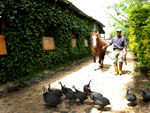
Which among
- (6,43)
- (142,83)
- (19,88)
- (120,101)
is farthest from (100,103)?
(6,43)

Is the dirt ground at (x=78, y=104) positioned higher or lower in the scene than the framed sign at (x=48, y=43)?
lower

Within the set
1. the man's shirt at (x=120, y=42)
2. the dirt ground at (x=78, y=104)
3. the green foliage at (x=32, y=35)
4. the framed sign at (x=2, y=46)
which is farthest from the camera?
the man's shirt at (x=120, y=42)

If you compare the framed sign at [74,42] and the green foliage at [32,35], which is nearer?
the green foliage at [32,35]

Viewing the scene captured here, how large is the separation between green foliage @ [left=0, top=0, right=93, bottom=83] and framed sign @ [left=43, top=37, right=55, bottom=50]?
1.02 ft

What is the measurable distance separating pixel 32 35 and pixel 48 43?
62.7 inches

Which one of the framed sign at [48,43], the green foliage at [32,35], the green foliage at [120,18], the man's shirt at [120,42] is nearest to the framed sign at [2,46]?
the green foliage at [32,35]

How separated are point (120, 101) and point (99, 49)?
495 cm

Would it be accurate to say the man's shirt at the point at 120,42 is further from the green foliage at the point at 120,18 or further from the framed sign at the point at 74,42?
the green foliage at the point at 120,18

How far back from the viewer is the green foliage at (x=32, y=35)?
19.0ft

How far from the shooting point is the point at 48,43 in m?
8.59

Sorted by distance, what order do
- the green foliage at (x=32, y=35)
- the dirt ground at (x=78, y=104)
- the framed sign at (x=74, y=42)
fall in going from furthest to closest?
the framed sign at (x=74, y=42)
the green foliage at (x=32, y=35)
the dirt ground at (x=78, y=104)

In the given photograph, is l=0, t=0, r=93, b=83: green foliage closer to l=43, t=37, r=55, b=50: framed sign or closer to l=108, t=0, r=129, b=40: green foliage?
l=43, t=37, r=55, b=50: framed sign

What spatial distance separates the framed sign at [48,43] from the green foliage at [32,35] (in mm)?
312

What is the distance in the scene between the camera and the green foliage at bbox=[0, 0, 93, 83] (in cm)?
579
